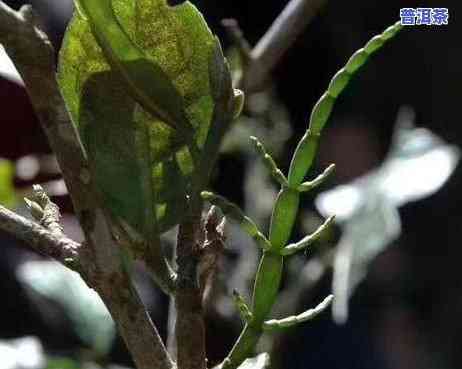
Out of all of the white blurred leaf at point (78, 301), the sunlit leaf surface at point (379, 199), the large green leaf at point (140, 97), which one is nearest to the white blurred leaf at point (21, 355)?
the white blurred leaf at point (78, 301)

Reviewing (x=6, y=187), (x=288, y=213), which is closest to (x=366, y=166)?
(x=6, y=187)

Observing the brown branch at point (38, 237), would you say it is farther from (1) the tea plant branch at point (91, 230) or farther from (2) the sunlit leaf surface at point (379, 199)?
(2) the sunlit leaf surface at point (379, 199)

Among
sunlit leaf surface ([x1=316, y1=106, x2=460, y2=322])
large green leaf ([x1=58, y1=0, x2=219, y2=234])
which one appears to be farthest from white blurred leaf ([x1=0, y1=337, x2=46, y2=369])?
large green leaf ([x1=58, y1=0, x2=219, y2=234])

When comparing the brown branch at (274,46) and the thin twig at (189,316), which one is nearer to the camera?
the thin twig at (189,316)

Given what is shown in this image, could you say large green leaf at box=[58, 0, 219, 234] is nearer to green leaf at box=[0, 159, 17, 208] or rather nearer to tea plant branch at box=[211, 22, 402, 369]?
tea plant branch at box=[211, 22, 402, 369]

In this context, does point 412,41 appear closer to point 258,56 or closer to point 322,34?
point 322,34
